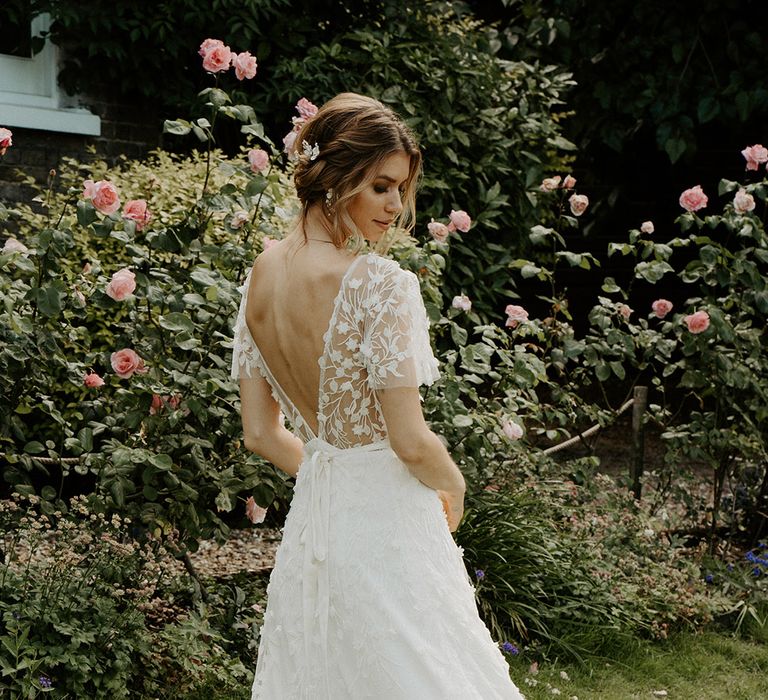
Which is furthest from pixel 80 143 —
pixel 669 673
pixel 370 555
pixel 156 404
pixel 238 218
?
pixel 370 555

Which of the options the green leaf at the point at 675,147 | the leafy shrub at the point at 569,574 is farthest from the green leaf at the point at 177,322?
the green leaf at the point at 675,147

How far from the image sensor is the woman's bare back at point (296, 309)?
87.8 inches

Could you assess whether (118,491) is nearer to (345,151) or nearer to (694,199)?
(345,151)

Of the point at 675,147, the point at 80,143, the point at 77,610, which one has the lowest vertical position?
the point at 77,610

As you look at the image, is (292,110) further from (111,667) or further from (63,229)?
(111,667)

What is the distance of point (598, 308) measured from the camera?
5.15m

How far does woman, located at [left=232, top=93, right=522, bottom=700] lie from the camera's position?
2.22 m

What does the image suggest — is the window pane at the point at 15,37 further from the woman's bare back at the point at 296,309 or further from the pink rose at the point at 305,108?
the woman's bare back at the point at 296,309

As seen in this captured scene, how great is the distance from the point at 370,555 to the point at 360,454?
217 mm

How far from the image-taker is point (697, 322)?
494cm

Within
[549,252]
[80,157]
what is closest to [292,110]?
[80,157]

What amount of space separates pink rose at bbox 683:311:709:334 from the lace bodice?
9.52 ft

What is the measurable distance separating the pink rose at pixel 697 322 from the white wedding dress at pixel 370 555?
9.34 ft

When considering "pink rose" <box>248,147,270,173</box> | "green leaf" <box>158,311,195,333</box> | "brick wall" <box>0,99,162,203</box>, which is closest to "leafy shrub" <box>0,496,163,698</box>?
"green leaf" <box>158,311,195,333</box>
